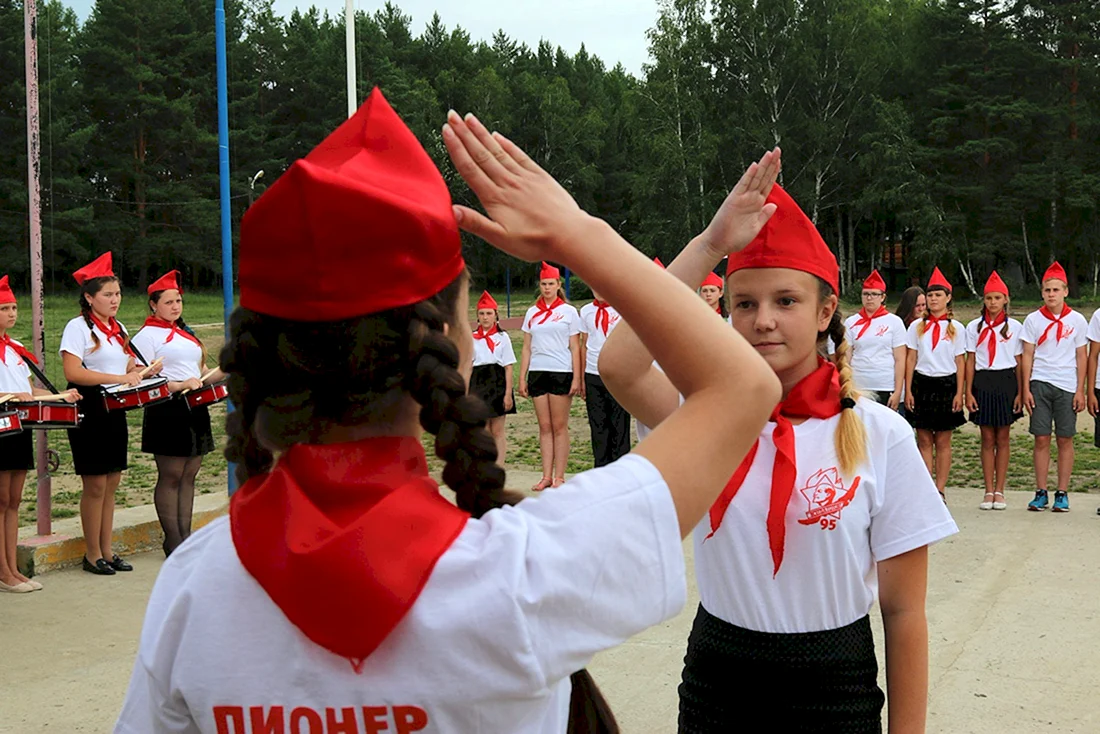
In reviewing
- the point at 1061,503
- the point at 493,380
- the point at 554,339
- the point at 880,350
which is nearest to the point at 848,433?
the point at 1061,503

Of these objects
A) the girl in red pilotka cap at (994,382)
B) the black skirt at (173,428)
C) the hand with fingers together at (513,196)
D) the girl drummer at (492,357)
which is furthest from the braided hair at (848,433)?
the girl drummer at (492,357)

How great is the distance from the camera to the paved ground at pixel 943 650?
4.80 m

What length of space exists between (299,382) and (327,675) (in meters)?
0.31

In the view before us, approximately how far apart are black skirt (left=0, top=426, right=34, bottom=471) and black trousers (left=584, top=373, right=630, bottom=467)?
4985 mm

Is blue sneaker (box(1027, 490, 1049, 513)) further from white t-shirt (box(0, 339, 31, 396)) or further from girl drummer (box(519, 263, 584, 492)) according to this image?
white t-shirt (box(0, 339, 31, 396))

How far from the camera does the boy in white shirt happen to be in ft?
30.8

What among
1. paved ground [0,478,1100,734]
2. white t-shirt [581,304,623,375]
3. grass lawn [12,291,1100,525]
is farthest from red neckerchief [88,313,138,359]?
white t-shirt [581,304,623,375]

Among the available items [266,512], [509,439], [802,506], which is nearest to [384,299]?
[266,512]

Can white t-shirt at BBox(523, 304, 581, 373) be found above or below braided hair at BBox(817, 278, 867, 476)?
below

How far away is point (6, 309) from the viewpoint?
694cm

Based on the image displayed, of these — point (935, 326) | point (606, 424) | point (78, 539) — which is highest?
point (935, 326)

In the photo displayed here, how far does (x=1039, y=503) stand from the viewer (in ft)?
30.1

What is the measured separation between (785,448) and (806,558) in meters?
0.24

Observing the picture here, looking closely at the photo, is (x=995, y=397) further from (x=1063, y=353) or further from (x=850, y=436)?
(x=850, y=436)
